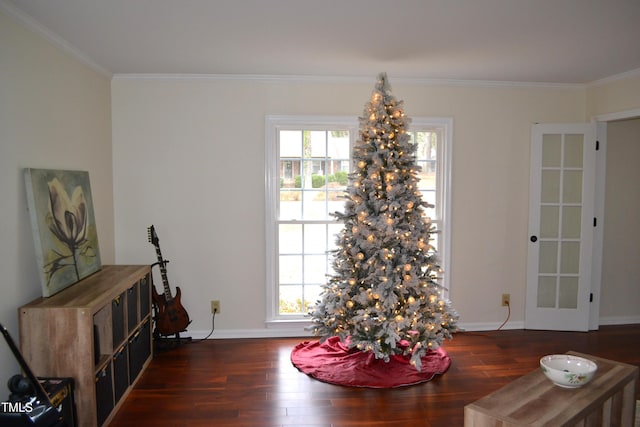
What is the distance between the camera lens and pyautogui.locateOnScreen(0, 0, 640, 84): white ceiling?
2.54m

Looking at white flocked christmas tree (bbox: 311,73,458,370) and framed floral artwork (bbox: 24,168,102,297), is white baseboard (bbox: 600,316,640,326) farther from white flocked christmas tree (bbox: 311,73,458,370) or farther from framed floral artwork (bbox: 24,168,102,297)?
framed floral artwork (bbox: 24,168,102,297)

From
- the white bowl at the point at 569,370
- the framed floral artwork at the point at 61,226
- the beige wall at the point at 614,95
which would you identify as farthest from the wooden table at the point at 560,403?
the beige wall at the point at 614,95

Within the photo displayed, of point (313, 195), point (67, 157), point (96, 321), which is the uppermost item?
point (67, 157)

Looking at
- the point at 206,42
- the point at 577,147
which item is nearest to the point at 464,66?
the point at 577,147

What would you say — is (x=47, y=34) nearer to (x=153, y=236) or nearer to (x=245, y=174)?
(x=153, y=236)

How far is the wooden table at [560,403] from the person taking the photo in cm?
188

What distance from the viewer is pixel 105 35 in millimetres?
3035

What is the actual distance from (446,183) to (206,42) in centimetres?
256

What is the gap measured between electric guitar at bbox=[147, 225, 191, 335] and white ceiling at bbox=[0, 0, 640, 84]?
62.2 inches

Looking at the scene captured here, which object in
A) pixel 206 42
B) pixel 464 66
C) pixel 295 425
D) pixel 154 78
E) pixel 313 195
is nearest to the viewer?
pixel 295 425

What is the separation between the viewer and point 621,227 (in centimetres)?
477

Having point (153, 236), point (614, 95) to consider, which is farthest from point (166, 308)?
point (614, 95)

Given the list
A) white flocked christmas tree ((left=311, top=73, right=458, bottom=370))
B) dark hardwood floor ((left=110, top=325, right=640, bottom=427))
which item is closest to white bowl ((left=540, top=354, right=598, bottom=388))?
dark hardwood floor ((left=110, top=325, right=640, bottom=427))

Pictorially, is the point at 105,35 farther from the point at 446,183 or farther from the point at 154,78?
the point at 446,183
